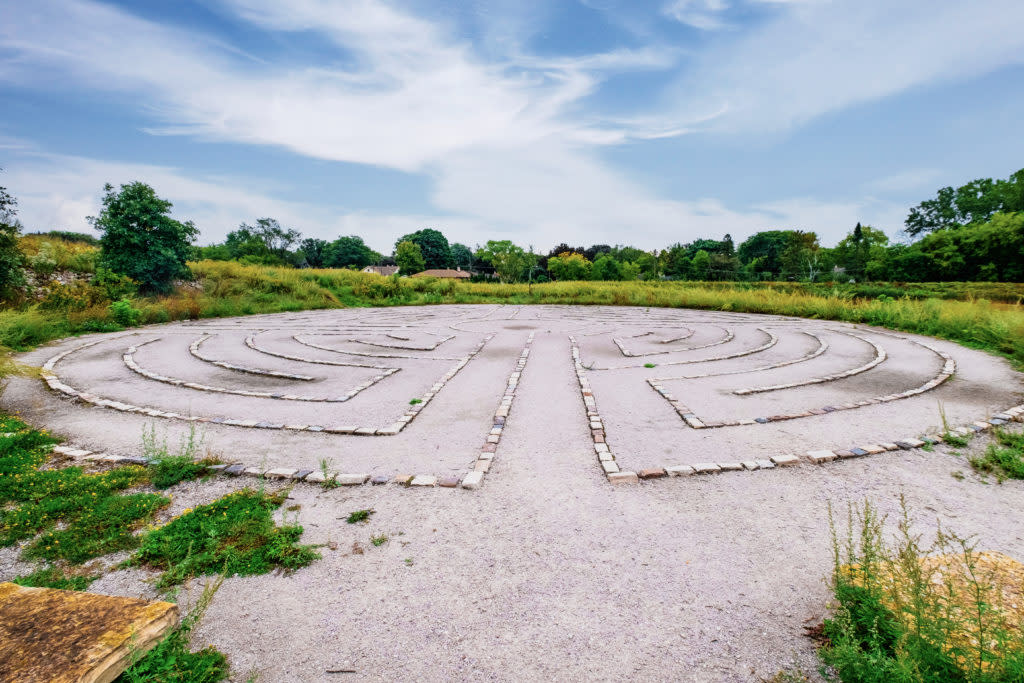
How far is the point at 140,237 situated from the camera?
2000 cm

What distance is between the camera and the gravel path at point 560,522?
8.63 ft

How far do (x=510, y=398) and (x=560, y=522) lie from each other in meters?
3.63

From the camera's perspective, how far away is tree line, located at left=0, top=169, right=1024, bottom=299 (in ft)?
65.0

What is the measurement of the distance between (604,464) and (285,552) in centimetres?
324

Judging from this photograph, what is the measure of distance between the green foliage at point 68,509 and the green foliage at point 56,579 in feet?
0.58

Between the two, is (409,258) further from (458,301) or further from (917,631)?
(917,631)

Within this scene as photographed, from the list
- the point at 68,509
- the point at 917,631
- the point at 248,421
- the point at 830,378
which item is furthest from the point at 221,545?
the point at 830,378

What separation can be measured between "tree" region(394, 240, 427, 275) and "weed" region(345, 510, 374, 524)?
79659 mm

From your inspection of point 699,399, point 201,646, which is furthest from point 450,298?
point 201,646

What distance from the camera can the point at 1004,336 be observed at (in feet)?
36.6

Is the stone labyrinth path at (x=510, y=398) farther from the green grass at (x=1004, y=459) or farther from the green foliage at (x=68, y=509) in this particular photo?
the green foliage at (x=68, y=509)

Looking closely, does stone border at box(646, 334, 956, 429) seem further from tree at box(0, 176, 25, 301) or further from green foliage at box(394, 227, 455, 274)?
green foliage at box(394, 227, 455, 274)

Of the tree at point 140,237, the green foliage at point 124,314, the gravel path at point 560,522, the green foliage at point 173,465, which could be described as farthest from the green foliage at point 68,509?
the tree at point 140,237

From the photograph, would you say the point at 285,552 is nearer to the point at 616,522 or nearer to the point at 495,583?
the point at 495,583
